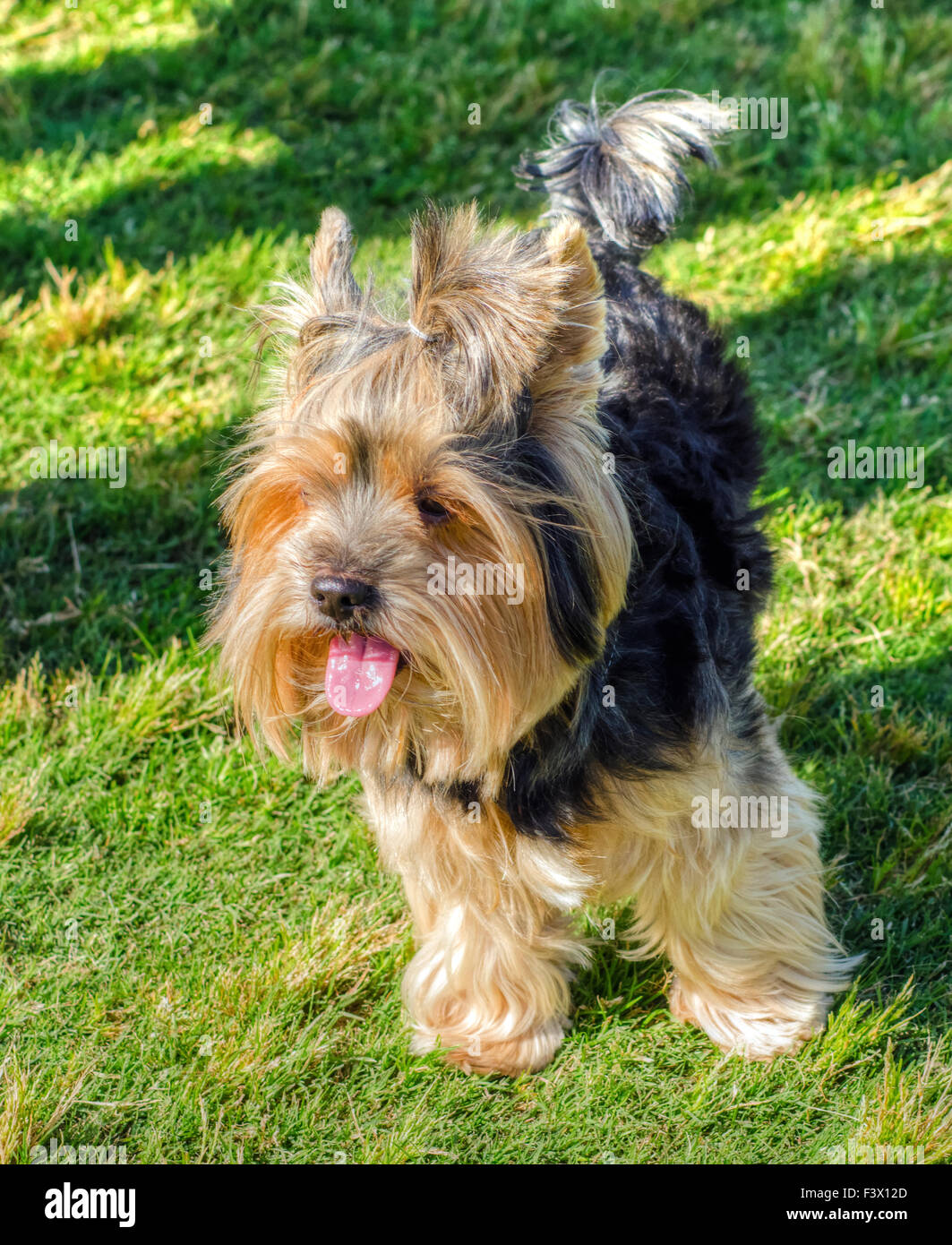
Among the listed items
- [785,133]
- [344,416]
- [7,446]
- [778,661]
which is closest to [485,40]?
[785,133]

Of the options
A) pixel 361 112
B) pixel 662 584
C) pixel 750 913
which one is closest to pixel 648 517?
pixel 662 584

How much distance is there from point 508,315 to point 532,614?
1.92 ft

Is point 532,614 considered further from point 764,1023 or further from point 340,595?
point 764,1023

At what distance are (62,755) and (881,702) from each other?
115 inches

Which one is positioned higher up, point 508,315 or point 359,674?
point 508,315

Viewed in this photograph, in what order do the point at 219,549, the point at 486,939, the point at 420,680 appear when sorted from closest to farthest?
the point at 420,680, the point at 486,939, the point at 219,549

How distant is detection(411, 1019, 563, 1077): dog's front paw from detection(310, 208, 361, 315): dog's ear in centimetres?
209

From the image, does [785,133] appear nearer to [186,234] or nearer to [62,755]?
[186,234]

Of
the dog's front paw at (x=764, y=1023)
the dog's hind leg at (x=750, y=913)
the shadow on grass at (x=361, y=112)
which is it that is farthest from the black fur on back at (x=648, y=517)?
the shadow on grass at (x=361, y=112)

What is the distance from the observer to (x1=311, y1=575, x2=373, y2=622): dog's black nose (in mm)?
2389

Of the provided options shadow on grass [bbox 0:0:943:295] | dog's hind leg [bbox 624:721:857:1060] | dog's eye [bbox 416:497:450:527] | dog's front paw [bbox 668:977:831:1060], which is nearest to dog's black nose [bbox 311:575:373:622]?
dog's eye [bbox 416:497:450:527]

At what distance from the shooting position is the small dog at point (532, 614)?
7.79ft

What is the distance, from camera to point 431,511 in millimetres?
2412

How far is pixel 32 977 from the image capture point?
368 centimetres
